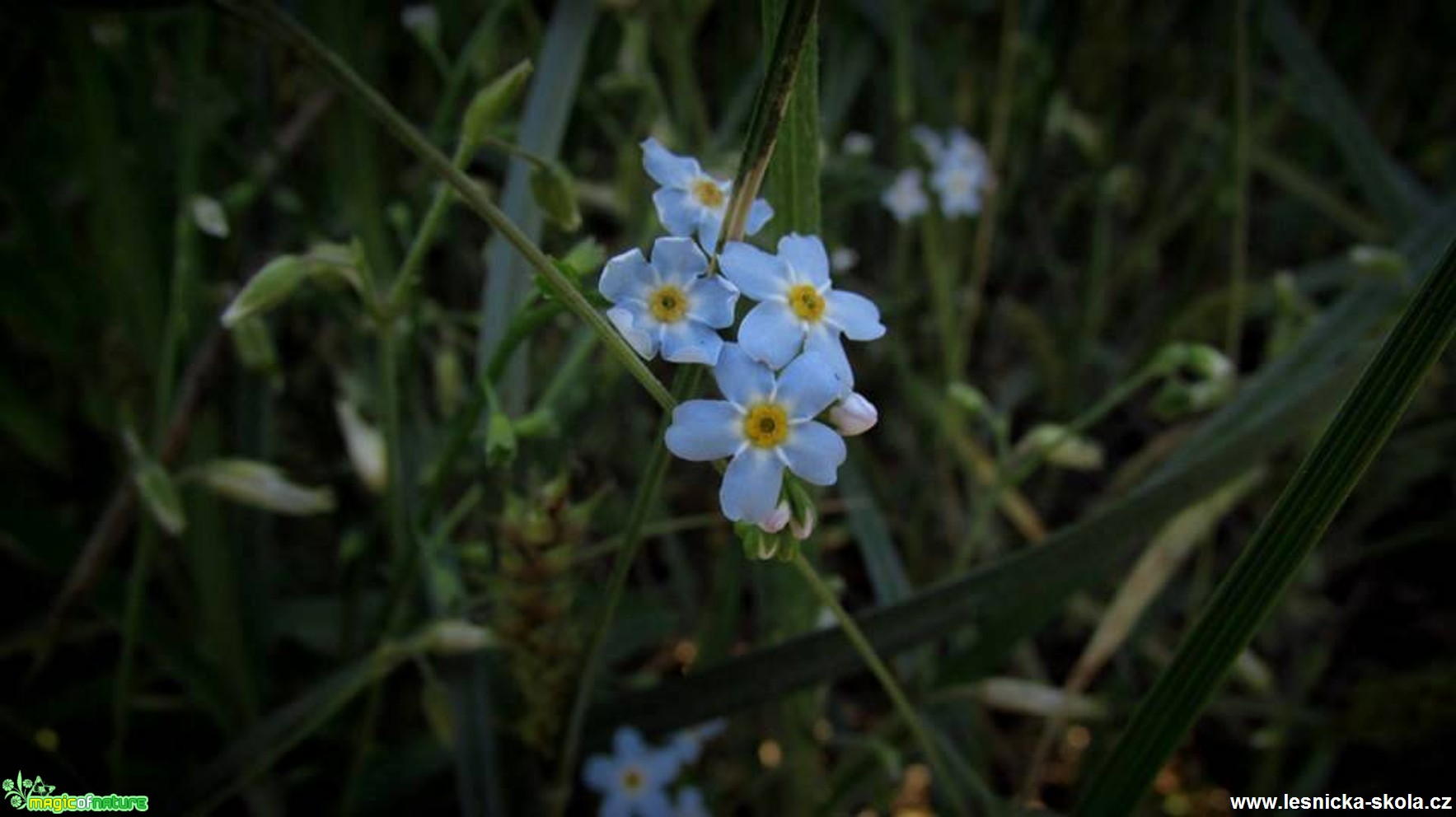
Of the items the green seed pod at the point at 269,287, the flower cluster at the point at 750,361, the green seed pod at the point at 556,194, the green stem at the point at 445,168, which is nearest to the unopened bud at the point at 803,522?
the flower cluster at the point at 750,361

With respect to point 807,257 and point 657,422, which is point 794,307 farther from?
point 657,422

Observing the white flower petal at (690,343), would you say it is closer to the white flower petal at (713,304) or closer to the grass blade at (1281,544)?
the white flower petal at (713,304)

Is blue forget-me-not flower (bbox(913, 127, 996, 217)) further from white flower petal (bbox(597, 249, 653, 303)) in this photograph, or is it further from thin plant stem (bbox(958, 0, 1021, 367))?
white flower petal (bbox(597, 249, 653, 303))

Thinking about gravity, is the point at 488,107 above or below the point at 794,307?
above

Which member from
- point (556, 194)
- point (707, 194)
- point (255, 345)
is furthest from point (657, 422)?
point (707, 194)

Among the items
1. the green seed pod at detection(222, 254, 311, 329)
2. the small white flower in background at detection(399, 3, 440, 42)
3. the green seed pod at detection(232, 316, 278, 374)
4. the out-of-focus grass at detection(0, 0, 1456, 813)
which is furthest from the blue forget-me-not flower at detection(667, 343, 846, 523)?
the small white flower in background at detection(399, 3, 440, 42)

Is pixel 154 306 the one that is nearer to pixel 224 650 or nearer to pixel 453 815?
pixel 224 650
